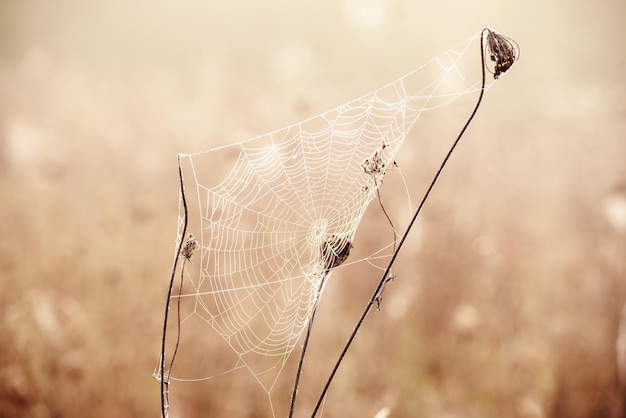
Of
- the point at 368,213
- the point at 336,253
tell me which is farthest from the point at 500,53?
the point at 368,213

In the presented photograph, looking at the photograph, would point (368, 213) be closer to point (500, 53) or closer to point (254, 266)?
point (254, 266)

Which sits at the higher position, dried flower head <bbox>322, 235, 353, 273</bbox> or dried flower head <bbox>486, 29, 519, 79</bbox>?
dried flower head <bbox>486, 29, 519, 79</bbox>

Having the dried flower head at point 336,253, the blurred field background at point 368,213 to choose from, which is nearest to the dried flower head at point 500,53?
the dried flower head at point 336,253

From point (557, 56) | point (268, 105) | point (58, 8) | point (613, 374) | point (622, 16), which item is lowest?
point (613, 374)

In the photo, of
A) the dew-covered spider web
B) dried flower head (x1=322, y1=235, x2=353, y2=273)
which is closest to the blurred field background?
the dew-covered spider web

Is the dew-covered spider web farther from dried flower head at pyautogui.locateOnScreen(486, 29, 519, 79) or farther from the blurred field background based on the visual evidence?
dried flower head at pyautogui.locateOnScreen(486, 29, 519, 79)

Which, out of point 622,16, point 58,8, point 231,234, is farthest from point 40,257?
point 622,16

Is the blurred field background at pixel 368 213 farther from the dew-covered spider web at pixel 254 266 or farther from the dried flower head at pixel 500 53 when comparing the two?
the dried flower head at pixel 500 53

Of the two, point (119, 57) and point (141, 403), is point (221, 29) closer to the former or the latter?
point (119, 57)
